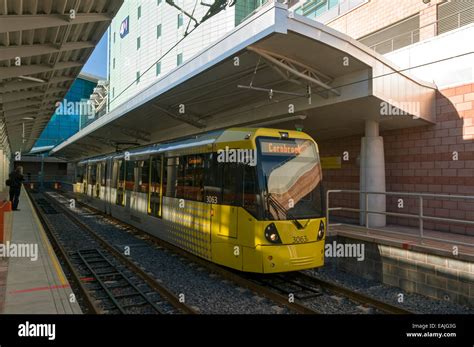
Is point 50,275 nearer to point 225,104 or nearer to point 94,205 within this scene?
point 225,104

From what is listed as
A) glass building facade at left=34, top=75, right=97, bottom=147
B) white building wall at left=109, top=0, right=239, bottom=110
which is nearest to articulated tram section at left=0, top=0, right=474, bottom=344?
white building wall at left=109, top=0, right=239, bottom=110

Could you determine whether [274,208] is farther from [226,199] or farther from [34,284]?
[34,284]

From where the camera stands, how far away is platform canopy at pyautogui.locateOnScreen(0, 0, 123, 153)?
8.20 meters

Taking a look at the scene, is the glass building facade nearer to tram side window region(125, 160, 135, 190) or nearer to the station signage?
tram side window region(125, 160, 135, 190)

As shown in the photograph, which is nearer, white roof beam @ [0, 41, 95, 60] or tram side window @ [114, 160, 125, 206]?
white roof beam @ [0, 41, 95, 60]

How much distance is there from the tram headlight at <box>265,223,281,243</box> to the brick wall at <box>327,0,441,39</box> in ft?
27.5

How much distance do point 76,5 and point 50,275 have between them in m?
5.69

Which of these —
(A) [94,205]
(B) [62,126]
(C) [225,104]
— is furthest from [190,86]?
(B) [62,126]

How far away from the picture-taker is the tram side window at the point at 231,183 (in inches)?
303

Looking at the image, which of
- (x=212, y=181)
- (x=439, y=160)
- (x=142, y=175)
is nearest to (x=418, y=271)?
(x=439, y=160)

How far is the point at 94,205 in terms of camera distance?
2095cm

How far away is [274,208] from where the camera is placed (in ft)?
24.3

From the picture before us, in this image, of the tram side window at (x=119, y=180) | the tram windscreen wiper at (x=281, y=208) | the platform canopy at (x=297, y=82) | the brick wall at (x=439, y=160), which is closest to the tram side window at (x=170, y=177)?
the platform canopy at (x=297, y=82)

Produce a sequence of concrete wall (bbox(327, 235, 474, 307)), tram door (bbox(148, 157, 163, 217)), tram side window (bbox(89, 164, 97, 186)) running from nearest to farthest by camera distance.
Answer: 1. concrete wall (bbox(327, 235, 474, 307))
2. tram door (bbox(148, 157, 163, 217))
3. tram side window (bbox(89, 164, 97, 186))
